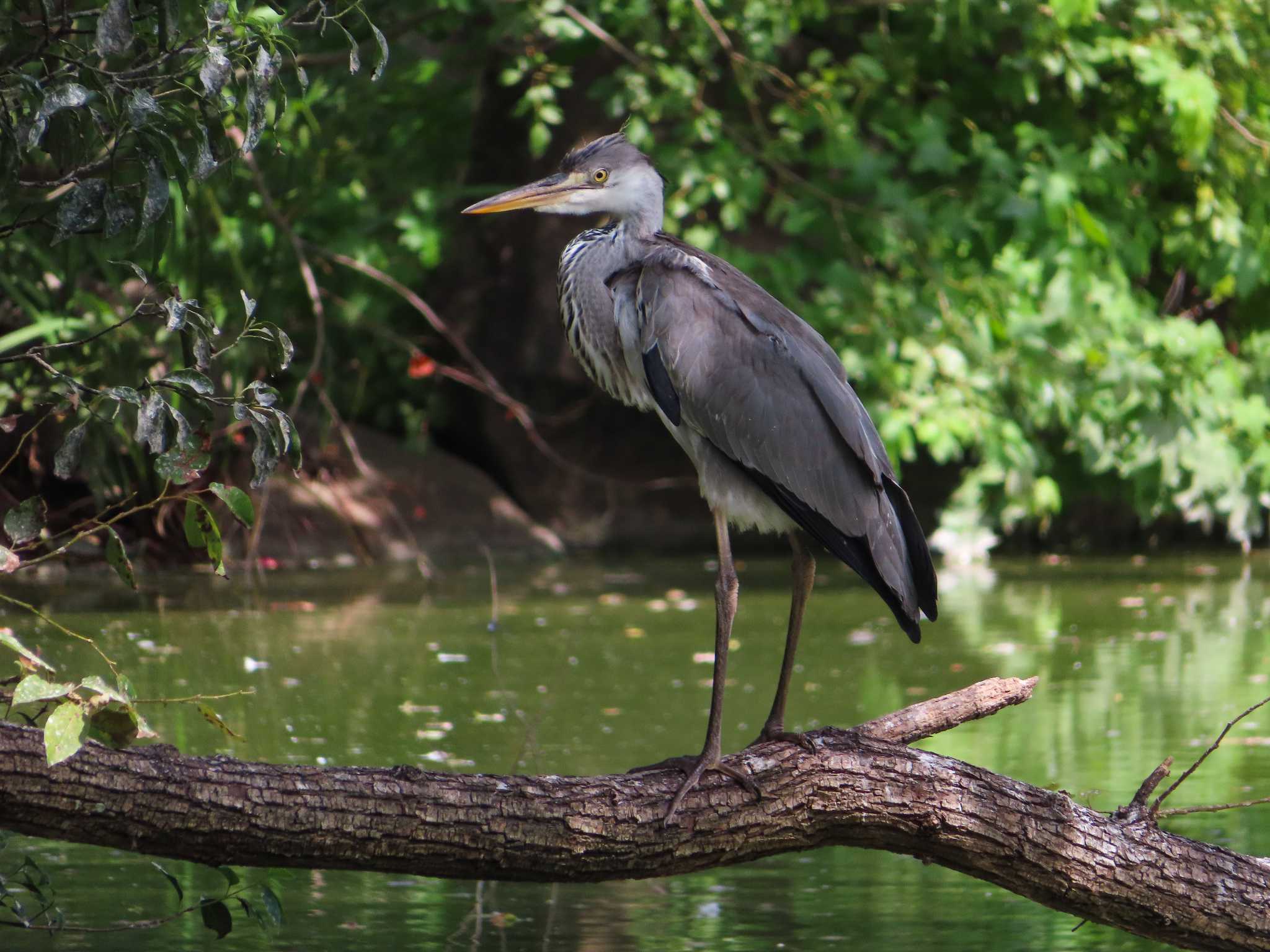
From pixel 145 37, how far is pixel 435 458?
7.17 metres

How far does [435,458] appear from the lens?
10062 millimetres

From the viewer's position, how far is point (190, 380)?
2.70m

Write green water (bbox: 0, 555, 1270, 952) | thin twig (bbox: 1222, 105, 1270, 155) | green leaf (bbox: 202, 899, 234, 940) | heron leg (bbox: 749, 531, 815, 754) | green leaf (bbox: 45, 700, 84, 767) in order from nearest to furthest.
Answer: green leaf (bbox: 45, 700, 84, 767)
green leaf (bbox: 202, 899, 234, 940)
heron leg (bbox: 749, 531, 815, 754)
green water (bbox: 0, 555, 1270, 952)
thin twig (bbox: 1222, 105, 1270, 155)

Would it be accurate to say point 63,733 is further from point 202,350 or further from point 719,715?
point 719,715

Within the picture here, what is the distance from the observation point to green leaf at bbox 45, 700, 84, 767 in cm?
241

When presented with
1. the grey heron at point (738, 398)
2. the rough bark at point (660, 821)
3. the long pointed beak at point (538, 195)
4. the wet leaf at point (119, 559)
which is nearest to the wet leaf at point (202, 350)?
the wet leaf at point (119, 559)

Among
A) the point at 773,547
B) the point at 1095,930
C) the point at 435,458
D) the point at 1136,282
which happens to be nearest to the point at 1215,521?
the point at 1136,282

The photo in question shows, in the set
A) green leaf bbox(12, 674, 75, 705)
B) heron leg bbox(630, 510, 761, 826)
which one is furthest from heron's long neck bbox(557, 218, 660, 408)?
green leaf bbox(12, 674, 75, 705)

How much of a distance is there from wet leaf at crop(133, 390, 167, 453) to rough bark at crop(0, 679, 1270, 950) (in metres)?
0.49

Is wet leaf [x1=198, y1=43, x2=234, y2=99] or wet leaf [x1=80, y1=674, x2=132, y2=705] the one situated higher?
wet leaf [x1=198, y1=43, x2=234, y2=99]

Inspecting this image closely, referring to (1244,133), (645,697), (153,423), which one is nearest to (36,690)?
(153,423)

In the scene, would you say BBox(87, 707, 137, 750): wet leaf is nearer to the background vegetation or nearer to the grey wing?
the grey wing

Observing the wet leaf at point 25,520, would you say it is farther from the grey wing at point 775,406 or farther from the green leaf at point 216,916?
the grey wing at point 775,406

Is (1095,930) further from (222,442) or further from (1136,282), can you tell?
(1136,282)
